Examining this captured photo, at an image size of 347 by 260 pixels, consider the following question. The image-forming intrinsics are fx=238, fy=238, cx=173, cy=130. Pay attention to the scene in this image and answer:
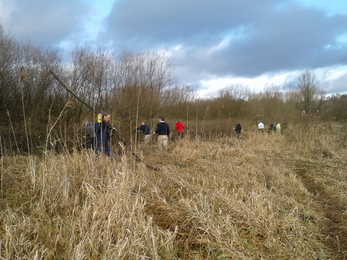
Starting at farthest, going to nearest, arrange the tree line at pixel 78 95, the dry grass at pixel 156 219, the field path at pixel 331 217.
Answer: the tree line at pixel 78 95 → the field path at pixel 331 217 → the dry grass at pixel 156 219

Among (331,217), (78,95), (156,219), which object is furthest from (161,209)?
(78,95)

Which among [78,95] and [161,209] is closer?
[161,209]

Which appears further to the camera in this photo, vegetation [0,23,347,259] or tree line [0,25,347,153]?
tree line [0,25,347,153]

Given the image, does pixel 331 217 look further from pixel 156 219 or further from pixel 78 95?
pixel 78 95

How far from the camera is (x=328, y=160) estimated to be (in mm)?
6539

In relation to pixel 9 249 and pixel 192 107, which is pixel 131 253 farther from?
pixel 192 107

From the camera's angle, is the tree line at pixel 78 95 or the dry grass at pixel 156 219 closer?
the dry grass at pixel 156 219

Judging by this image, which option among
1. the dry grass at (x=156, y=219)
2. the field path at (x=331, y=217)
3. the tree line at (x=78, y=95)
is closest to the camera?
the dry grass at (x=156, y=219)

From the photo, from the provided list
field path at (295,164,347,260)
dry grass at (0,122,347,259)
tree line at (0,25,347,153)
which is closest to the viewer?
dry grass at (0,122,347,259)

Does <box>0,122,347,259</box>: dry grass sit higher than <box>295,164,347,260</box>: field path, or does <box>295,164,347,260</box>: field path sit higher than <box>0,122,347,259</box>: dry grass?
<box>0,122,347,259</box>: dry grass

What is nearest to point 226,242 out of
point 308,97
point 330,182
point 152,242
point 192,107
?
point 152,242

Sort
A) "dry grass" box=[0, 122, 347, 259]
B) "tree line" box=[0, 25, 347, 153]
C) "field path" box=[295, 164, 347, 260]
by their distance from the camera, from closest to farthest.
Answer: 1. "dry grass" box=[0, 122, 347, 259]
2. "field path" box=[295, 164, 347, 260]
3. "tree line" box=[0, 25, 347, 153]

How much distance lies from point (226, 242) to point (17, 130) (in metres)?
8.58

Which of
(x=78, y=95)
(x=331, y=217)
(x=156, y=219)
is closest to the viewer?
(x=156, y=219)
